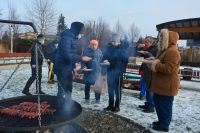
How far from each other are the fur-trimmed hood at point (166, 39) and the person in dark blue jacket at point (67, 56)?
1526mm

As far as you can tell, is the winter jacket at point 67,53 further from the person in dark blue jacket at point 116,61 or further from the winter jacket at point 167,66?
the winter jacket at point 167,66

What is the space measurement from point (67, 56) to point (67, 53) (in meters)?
0.06

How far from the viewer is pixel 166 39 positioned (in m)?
5.18

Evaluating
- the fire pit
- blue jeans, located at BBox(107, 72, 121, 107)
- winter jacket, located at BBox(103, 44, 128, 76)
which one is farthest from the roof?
the fire pit

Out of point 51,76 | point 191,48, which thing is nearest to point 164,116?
point 51,76

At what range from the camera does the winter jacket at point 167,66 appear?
5.08 m

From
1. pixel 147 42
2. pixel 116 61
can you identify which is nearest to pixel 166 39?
pixel 116 61

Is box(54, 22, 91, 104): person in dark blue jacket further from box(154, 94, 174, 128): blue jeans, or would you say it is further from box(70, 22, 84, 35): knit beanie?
box(154, 94, 174, 128): blue jeans

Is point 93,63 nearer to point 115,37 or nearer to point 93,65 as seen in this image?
point 93,65

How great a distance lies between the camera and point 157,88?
528 centimetres

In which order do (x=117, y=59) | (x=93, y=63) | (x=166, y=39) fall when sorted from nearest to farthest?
1. (x=166, y=39)
2. (x=117, y=59)
3. (x=93, y=63)

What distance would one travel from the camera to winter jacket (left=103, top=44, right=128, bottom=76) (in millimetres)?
6434

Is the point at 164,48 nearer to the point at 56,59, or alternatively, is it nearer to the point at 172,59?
the point at 172,59

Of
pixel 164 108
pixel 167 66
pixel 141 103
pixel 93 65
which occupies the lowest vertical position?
pixel 141 103
